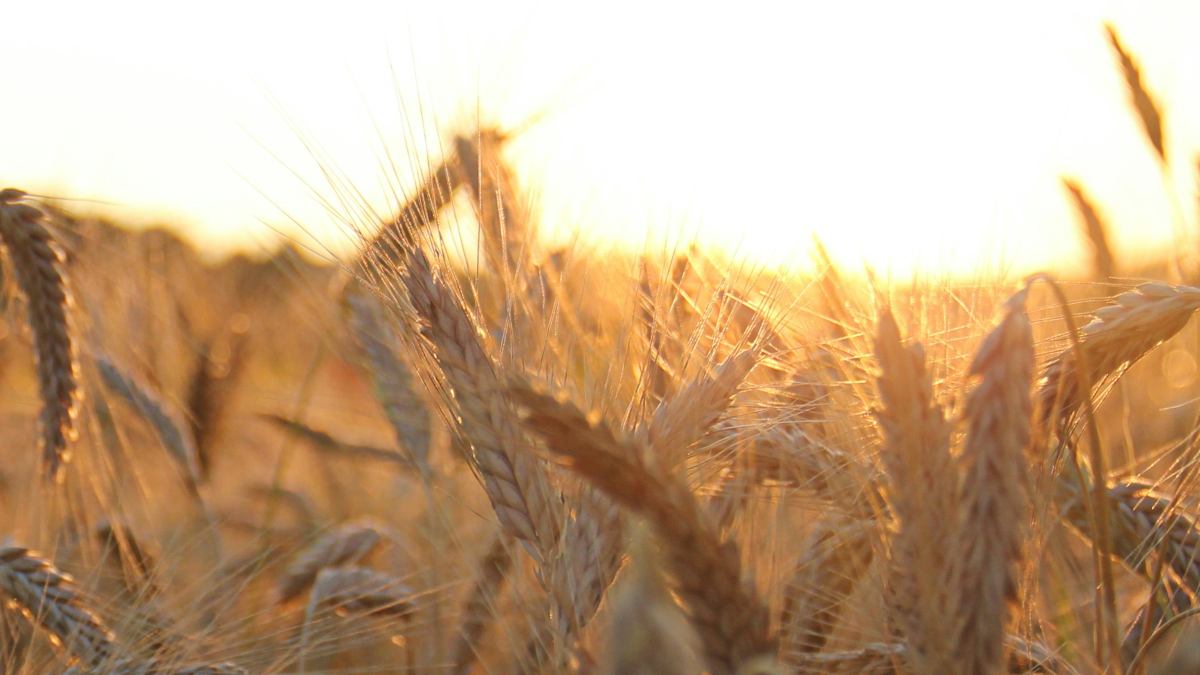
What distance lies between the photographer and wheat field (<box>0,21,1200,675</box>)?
894 millimetres

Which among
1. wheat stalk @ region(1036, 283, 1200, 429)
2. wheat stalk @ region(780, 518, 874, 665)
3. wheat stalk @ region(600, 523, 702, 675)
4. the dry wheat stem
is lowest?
wheat stalk @ region(780, 518, 874, 665)

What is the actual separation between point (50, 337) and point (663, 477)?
146cm

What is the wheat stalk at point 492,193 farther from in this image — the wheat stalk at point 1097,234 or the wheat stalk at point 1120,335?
the wheat stalk at point 1097,234

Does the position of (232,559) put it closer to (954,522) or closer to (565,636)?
(565,636)

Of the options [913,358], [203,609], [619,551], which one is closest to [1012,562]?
[913,358]

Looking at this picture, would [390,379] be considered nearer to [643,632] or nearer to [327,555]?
[327,555]

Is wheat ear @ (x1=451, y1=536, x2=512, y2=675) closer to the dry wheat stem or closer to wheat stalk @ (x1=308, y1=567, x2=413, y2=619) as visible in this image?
wheat stalk @ (x1=308, y1=567, x2=413, y2=619)

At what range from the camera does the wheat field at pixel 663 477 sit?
894mm

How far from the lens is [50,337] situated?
6.05 feet

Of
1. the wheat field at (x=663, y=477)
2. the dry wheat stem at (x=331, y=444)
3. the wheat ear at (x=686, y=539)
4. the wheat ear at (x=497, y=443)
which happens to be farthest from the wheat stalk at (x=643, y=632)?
the dry wheat stem at (x=331, y=444)

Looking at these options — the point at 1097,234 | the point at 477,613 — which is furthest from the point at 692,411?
the point at 1097,234

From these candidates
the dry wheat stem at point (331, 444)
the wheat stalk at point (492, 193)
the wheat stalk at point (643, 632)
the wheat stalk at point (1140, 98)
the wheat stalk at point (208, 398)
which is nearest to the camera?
the wheat stalk at point (643, 632)

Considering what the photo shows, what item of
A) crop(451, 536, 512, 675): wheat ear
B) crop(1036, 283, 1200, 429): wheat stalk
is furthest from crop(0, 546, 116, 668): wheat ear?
crop(1036, 283, 1200, 429): wheat stalk

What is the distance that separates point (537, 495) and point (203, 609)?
81cm
